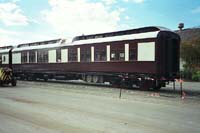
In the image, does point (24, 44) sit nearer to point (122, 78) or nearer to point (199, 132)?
point (122, 78)

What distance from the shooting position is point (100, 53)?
69.1ft

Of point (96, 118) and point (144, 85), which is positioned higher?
point (144, 85)

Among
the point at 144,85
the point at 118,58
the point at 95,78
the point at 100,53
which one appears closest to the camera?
the point at 144,85

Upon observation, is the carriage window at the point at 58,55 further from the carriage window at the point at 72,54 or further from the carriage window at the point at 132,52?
the carriage window at the point at 132,52

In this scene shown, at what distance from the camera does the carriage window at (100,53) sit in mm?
20812

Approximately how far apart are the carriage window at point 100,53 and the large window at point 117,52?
2.53ft

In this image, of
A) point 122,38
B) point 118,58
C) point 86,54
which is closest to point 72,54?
point 86,54

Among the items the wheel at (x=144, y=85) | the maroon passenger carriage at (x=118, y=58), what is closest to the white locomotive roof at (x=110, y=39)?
the maroon passenger carriage at (x=118, y=58)

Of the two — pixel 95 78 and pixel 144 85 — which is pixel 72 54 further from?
pixel 144 85

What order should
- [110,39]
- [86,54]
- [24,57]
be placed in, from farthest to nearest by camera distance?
[24,57] → [86,54] → [110,39]

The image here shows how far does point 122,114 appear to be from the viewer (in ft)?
31.4

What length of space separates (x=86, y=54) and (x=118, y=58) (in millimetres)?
3529

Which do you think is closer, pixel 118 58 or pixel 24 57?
pixel 118 58

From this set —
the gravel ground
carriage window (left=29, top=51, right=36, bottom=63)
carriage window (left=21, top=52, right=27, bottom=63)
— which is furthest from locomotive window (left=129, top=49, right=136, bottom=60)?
carriage window (left=21, top=52, right=27, bottom=63)
